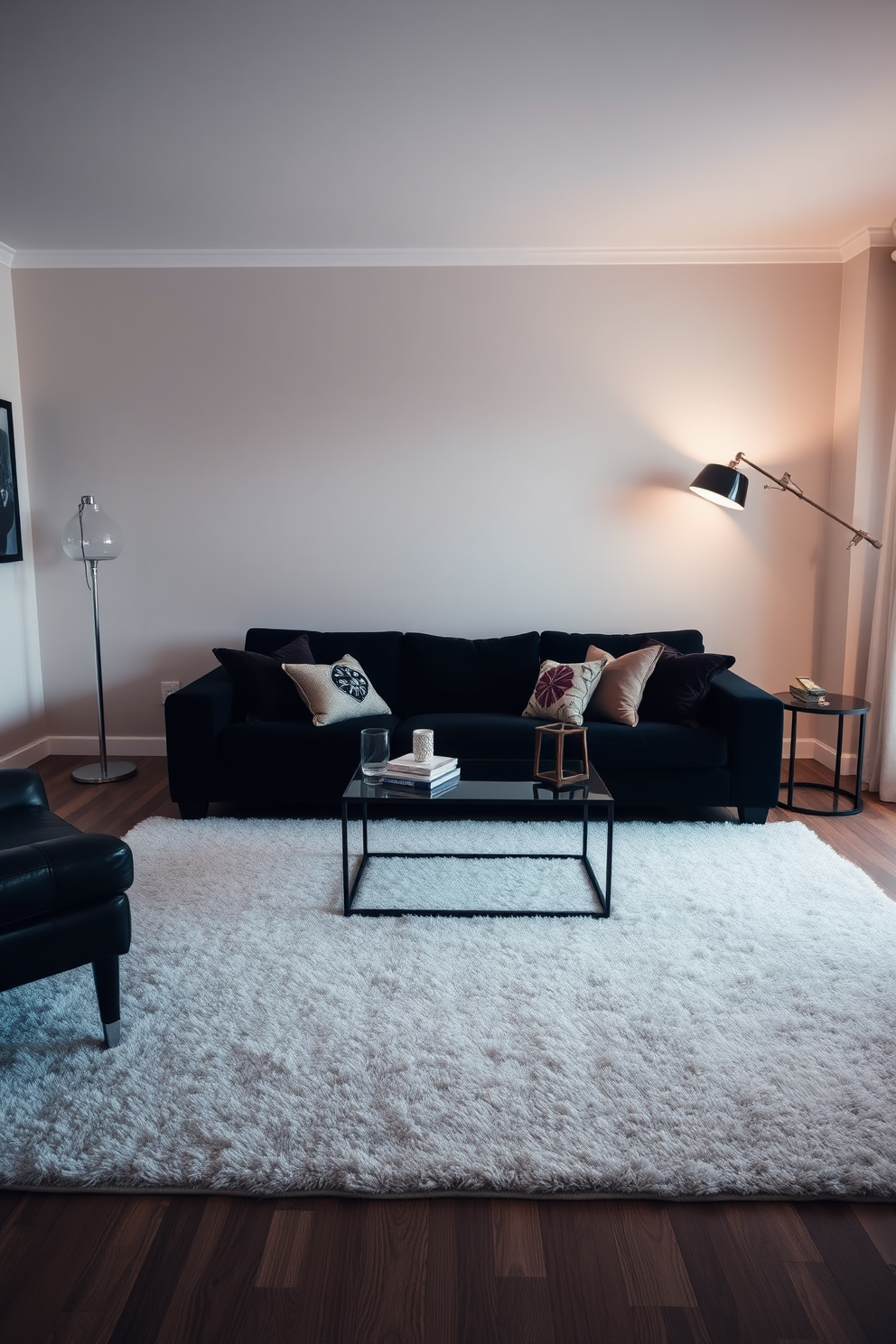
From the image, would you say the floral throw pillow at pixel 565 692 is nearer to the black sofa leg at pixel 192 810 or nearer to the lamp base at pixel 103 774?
the black sofa leg at pixel 192 810

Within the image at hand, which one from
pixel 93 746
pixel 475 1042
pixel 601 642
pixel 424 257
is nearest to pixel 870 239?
pixel 424 257

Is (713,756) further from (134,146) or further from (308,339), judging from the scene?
(134,146)

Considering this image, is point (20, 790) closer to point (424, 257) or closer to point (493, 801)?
point (493, 801)

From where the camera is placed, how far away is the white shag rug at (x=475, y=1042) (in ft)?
6.04

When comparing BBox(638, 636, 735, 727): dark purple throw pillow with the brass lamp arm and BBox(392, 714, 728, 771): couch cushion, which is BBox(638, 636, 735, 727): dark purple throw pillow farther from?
the brass lamp arm

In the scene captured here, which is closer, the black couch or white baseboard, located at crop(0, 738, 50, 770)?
the black couch

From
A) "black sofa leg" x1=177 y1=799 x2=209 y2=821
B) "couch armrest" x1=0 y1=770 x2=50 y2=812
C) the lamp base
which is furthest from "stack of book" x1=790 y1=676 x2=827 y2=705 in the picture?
the lamp base

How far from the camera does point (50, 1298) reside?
1544 mm

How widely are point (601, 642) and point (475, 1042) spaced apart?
106 inches

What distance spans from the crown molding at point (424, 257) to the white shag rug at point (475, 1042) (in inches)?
126

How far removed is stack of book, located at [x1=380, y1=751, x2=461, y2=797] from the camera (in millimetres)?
3125

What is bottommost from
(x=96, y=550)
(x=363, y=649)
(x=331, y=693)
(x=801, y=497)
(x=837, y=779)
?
(x=837, y=779)

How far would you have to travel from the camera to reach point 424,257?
15.5 ft

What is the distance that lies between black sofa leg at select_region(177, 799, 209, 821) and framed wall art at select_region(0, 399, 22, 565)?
1735mm
